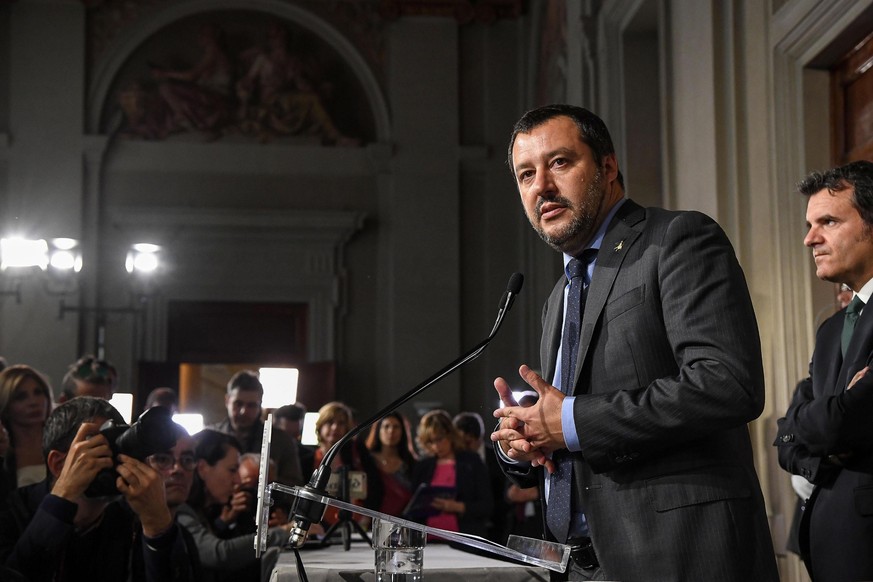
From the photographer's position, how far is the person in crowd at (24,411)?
430 centimetres

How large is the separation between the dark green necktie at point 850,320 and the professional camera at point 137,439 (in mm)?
1702

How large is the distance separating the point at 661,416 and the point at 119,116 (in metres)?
11.4

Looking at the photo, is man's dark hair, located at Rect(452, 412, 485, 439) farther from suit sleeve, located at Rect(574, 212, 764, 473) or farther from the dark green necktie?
suit sleeve, located at Rect(574, 212, 764, 473)

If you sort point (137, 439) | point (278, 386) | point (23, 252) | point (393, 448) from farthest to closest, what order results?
point (23, 252), point (278, 386), point (393, 448), point (137, 439)

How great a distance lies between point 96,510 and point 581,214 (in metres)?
1.61

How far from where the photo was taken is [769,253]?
5297mm

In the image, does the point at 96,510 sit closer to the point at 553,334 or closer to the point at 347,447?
the point at 553,334

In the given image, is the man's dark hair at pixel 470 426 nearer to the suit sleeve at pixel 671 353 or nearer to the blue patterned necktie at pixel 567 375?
the blue patterned necktie at pixel 567 375

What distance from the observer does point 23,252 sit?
9469 millimetres

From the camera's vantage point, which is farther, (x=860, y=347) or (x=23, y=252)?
(x=23, y=252)

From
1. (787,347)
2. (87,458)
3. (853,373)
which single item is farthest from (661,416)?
(787,347)

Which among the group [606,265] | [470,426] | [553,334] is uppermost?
[606,265]

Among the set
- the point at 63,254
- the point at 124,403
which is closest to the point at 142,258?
the point at 63,254

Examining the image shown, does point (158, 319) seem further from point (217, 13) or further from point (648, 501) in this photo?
point (648, 501)
